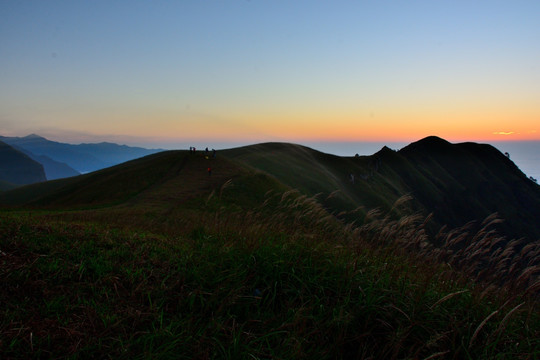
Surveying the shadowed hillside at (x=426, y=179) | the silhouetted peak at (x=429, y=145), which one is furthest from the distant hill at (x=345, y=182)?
the silhouetted peak at (x=429, y=145)

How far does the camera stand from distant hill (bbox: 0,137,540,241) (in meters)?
39.6

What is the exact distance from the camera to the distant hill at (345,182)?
3959 centimetres

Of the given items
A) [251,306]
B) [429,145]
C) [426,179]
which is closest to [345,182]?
[426,179]

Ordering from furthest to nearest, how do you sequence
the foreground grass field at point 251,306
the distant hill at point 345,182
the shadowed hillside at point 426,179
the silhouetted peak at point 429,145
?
the silhouetted peak at point 429,145, the shadowed hillside at point 426,179, the distant hill at point 345,182, the foreground grass field at point 251,306

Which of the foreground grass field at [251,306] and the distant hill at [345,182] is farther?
the distant hill at [345,182]

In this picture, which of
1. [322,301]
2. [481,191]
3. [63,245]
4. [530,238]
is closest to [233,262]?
[322,301]

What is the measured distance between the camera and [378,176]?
348ft

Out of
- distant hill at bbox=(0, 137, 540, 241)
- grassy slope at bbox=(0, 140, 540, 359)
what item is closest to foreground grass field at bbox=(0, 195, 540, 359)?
grassy slope at bbox=(0, 140, 540, 359)

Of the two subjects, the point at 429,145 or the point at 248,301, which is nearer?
the point at 248,301

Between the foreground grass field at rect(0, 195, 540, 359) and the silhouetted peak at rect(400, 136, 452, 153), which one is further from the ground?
the silhouetted peak at rect(400, 136, 452, 153)

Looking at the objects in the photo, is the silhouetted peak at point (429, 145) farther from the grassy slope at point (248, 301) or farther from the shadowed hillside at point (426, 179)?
the grassy slope at point (248, 301)

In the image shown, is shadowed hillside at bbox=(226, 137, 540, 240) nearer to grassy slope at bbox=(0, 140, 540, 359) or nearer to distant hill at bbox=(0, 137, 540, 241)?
distant hill at bbox=(0, 137, 540, 241)

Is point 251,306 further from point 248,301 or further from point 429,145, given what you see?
point 429,145

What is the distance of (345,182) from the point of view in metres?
86.4
